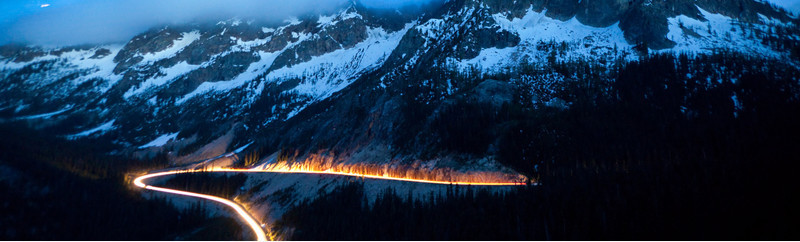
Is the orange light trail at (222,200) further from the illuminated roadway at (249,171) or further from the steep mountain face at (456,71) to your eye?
the steep mountain face at (456,71)

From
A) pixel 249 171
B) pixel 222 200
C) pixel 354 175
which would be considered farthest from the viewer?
pixel 249 171

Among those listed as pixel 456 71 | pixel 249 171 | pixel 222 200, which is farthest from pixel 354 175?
pixel 456 71

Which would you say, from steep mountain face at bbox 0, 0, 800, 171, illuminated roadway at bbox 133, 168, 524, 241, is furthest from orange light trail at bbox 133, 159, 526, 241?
steep mountain face at bbox 0, 0, 800, 171

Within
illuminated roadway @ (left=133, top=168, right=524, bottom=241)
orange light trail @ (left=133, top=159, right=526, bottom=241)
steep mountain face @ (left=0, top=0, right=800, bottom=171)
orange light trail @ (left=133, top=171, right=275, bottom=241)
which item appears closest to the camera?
orange light trail @ (left=133, top=159, right=526, bottom=241)

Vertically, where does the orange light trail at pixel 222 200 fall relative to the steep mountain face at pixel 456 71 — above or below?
below

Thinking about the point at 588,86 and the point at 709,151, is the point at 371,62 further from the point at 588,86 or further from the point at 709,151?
the point at 709,151

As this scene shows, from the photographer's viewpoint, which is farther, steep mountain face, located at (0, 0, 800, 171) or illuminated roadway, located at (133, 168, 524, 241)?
steep mountain face, located at (0, 0, 800, 171)

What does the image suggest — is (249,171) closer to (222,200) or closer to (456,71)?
(222,200)

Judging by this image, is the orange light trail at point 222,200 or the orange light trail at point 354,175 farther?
the orange light trail at point 222,200

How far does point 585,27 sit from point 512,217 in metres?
107

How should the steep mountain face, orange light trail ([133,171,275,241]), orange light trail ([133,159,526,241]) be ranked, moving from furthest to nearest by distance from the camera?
the steep mountain face, orange light trail ([133,171,275,241]), orange light trail ([133,159,526,241])

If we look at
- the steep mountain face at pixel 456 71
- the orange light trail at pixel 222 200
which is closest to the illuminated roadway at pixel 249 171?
the orange light trail at pixel 222 200

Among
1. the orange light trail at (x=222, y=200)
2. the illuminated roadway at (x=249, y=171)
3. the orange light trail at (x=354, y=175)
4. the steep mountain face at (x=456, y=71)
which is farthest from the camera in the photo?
the steep mountain face at (x=456, y=71)

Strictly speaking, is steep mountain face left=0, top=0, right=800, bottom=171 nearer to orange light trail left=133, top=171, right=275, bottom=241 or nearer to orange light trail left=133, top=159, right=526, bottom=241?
orange light trail left=133, top=159, right=526, bottom=241
